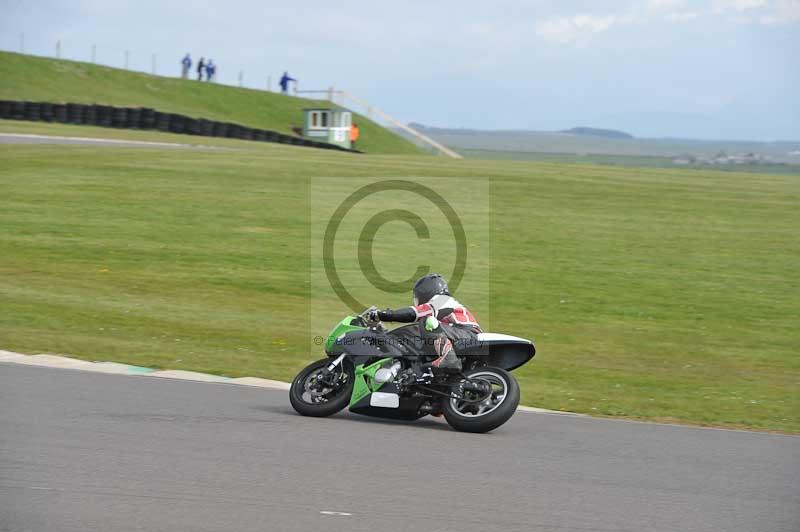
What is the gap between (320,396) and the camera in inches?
367

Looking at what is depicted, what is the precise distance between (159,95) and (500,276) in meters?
48.8

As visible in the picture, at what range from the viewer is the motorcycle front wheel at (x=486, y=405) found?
343 inches

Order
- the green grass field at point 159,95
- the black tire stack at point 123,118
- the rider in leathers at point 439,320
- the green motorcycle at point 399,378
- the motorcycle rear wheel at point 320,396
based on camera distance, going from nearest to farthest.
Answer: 1. the green motorcycle at point 399,378
2. the rider in leathers at point 439,320
3. the motorcycle rear wheel at point 320,396
4. the black tire stack at point 123,118
5. the green grass field at point 159,95

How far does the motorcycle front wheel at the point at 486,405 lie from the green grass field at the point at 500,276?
230 centimetres

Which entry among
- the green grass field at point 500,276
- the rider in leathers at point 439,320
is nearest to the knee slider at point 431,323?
the rider in leathers at point 439,320

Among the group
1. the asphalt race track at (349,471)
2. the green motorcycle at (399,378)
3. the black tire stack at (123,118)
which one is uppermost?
the black tire stack at (123,118)

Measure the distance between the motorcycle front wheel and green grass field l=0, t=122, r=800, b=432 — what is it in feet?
7.54

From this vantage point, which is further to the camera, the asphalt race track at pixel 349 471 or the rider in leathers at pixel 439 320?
the rider in leathers at pixel 439 320

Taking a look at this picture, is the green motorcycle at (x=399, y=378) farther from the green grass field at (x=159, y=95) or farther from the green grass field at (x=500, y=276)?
the green grass field at (x=159, y=95)

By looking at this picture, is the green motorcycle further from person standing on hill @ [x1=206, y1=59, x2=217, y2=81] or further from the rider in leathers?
person standing on hill @ [x1=206, y1=59, x2=217, y2=81]

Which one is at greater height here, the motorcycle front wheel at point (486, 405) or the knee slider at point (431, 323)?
the knee slider at point (431, 323)

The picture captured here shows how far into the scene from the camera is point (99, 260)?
18.5m

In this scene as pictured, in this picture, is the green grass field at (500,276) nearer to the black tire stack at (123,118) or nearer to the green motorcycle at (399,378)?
the green motorcycle at (399,378)

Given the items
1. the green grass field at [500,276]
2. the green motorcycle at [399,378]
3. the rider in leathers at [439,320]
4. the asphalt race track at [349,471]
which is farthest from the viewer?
the green grass field at [500,276]
